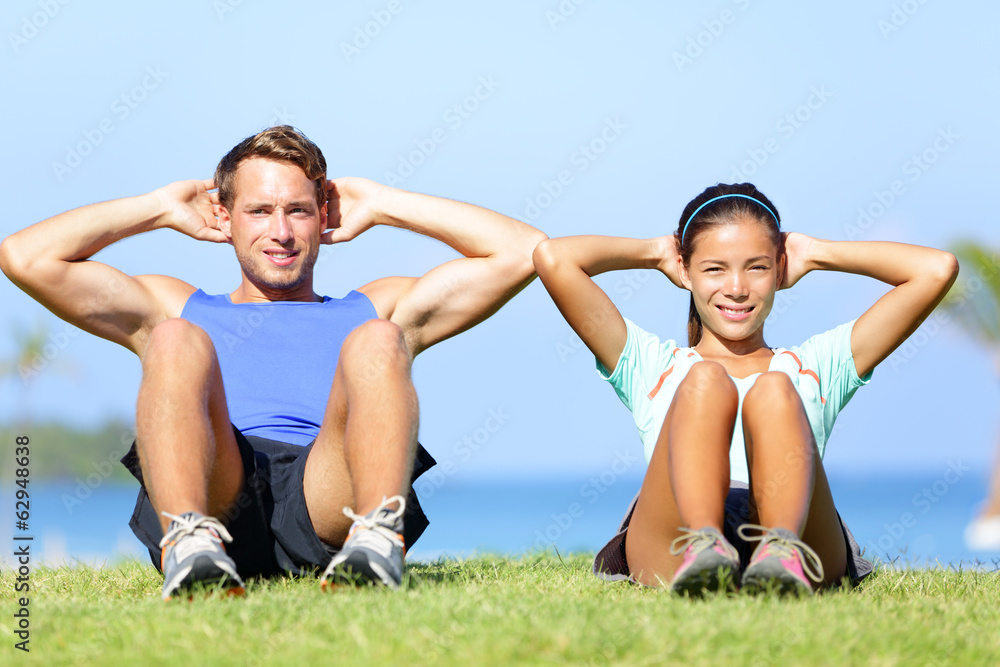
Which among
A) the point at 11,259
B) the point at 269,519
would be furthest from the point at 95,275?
the point at 269,519

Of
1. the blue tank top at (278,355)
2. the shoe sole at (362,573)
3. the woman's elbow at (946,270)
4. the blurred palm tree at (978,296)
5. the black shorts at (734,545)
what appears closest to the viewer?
the shoe sole at (362,573)

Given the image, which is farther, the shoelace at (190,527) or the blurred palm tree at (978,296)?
the blurred palm tree at (978,296)

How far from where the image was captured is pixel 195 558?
297 centimetres

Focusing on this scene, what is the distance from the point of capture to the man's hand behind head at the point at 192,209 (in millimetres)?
4621

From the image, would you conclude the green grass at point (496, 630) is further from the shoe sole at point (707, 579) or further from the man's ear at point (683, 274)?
the man's ear at point (683, 274)

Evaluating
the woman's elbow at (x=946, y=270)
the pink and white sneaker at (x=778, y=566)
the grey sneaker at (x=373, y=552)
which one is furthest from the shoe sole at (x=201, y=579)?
the woman's elbow at (x=946, y=270)

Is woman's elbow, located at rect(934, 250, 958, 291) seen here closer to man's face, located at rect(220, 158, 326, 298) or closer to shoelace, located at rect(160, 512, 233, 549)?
man's face, located at rect(220, 158, 326, 298)

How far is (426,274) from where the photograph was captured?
15.2ft

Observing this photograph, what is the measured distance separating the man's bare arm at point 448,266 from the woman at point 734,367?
30 cm

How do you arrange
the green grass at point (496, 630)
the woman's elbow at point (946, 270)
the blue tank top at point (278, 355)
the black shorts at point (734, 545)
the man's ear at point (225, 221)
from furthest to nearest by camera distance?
the man's ear at point (225, 221), the woman's elbow at point (946, 270), the blue tank top at point (278, 355), the black shorts at point (734, 545), the green grass at point (496, 630)

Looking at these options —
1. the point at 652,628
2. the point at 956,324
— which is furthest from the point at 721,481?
the point at 956,324

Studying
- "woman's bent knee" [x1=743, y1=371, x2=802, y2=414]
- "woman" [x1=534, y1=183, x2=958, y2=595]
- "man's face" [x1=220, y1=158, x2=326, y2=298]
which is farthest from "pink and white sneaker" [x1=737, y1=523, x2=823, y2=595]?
"man's face" [x1=220, y1=158, x2=326, y2=298]

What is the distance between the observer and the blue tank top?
4.12 meters

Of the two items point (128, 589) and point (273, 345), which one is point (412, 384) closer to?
point (273, 345)
